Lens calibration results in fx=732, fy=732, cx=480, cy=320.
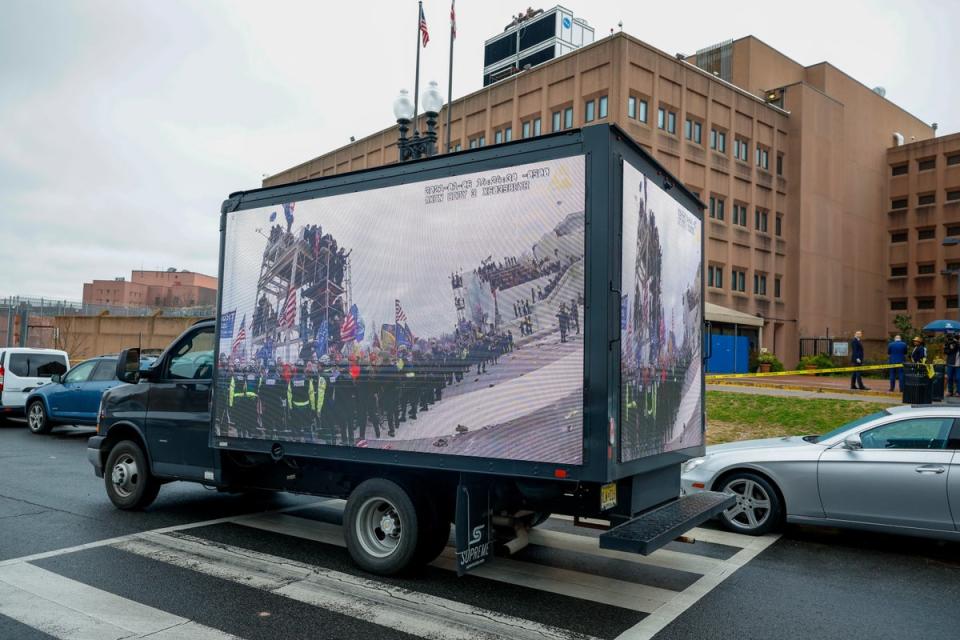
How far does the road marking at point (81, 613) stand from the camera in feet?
15.0

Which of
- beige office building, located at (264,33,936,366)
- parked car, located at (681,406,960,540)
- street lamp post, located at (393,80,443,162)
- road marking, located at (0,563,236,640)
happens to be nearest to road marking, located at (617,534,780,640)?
parked car, located at (681,406,960,540)

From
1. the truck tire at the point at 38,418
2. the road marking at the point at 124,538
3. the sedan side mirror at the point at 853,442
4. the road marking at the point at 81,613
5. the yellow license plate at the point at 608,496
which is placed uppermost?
the sedan side mirror at the point at 853,442

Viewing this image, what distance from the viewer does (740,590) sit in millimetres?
5699

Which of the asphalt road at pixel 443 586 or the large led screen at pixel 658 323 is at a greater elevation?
the large led screen at pixel 658 323

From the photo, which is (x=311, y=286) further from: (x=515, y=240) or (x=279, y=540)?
(x=279, y=540)

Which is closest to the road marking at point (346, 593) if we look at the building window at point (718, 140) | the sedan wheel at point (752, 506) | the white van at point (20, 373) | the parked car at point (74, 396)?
the sedan wheel at point (752, 506)

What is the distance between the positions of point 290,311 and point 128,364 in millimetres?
2643

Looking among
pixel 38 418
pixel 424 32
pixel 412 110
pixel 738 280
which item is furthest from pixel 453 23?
pixel 738 280

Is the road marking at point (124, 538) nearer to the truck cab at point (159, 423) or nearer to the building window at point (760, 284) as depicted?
the truck cab at point (159, 423)

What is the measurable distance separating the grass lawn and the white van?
14793 millimetres

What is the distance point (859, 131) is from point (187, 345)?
54.5 metres

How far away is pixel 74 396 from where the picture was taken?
50.1 ft

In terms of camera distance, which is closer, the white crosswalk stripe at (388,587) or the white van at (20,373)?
the white crosswalk stripe at (388,587)

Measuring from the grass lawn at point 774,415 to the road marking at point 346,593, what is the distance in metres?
9.26
